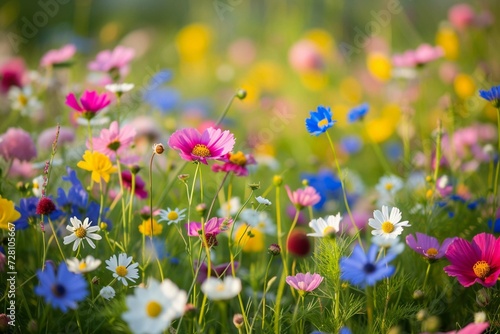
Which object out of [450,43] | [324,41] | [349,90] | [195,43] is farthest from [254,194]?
[195,43]

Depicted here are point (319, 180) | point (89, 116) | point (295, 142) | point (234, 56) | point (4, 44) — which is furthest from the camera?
point (234, 56)

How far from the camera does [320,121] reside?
0.89 metres

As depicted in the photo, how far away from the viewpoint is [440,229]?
973 mm

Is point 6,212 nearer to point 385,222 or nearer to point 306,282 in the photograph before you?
point 306,282

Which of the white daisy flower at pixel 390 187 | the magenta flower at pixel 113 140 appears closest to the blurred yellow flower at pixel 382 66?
the white daisy flower at pixel 390 187

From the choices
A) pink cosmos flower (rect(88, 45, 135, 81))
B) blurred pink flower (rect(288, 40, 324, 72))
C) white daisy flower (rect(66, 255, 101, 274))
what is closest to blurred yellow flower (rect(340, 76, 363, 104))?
blurred pink flower (rect(288, 40, 324, 72))

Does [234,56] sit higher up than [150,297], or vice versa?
[234,56]

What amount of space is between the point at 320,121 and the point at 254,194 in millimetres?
183

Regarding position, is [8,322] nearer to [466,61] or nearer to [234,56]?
[466,61]

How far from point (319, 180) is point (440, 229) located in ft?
1.32

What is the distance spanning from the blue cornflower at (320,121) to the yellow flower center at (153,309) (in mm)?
406

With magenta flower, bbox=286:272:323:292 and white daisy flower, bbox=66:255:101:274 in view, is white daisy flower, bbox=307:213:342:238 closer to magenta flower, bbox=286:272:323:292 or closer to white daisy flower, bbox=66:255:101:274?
magenta flower, bbox=286:272:323:292

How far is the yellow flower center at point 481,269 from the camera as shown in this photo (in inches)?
31.4

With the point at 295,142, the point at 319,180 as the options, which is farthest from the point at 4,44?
the point at 319,180
